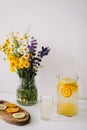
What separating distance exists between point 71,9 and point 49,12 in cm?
12

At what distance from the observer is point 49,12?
1.34m

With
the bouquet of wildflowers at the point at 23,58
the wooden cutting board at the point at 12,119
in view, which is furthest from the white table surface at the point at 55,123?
the bouquet of wildflowers at the point at 23,58

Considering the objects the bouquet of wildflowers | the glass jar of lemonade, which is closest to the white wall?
the bouquet of wildflowers

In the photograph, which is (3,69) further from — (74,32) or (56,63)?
(74,32)

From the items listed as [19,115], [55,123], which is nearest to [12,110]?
[19,115]

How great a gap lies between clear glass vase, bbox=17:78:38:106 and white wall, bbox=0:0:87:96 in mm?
168

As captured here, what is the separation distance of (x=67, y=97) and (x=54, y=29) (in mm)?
414

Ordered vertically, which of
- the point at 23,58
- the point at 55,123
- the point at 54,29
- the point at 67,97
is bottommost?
the point at 55,123

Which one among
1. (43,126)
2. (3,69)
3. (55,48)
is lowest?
(43,126)

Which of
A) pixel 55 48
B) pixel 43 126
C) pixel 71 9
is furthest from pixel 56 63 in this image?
pixel 43 126

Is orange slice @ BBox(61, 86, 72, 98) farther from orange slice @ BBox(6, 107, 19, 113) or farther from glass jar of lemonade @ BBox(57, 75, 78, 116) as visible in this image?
orange slice @ BBox(6, 107, 19, 113)

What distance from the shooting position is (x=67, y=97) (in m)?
1.15

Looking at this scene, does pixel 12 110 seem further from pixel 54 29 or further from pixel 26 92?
pixel 54 29

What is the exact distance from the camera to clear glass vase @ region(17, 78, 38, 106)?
1.24m
